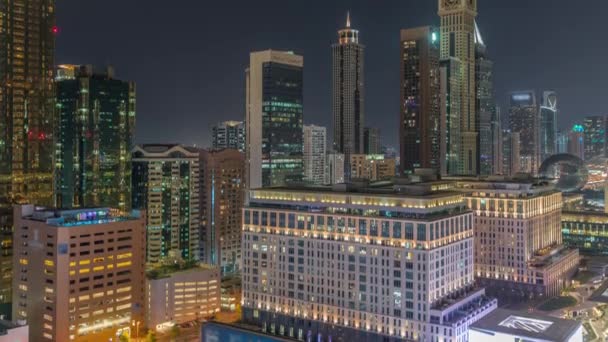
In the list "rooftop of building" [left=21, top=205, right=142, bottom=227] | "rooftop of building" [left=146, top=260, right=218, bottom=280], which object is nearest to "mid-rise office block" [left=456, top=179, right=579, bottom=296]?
"rooftop of building" [left=146, top=260, right=218, bottom=280]

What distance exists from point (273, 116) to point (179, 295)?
73.0 m

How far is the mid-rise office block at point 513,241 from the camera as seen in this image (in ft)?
384

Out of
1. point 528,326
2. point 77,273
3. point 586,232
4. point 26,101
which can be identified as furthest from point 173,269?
point 586,232

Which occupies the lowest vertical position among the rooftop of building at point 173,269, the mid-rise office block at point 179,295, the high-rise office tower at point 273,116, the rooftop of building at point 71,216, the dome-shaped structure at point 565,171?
the mid-rise office block at point 179,295

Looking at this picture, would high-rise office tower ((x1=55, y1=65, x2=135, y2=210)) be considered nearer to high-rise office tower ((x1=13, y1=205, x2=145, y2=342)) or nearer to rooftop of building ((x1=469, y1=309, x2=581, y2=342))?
high-rise office tower ((x1=13, y1=205, x2=145, y2=342))

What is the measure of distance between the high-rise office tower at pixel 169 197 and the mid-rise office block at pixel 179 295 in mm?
43023

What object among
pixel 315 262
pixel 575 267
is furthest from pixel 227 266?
pixel 575 267

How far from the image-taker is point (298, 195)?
324ft

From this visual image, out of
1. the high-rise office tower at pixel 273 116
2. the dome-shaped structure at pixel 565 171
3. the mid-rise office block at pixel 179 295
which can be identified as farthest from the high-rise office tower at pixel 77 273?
the dome-shaped structure at pixel 565 171

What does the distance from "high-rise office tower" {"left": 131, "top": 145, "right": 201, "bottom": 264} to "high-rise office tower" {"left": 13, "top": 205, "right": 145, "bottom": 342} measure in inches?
2391

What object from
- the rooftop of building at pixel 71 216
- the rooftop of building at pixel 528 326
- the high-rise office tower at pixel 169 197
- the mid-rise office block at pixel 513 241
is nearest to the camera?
the rooftop of building at pixel 528 326

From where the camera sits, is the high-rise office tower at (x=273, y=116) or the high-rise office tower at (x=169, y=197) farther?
the high-rise office tower at (x=273, y=116)

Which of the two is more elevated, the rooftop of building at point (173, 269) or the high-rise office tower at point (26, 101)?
the high-rise office tower at point (26, 101)

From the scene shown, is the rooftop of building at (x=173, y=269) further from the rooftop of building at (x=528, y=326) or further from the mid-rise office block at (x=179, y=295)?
the rooftop of building at (x=528, y=326)
